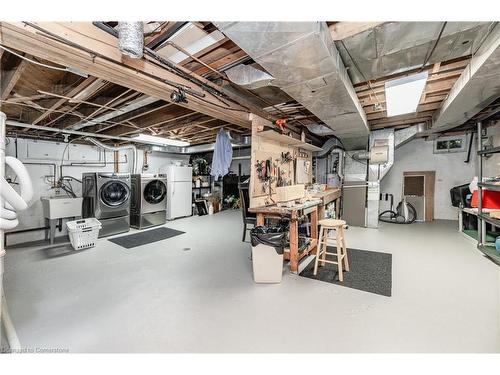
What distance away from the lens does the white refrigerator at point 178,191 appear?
693 cm

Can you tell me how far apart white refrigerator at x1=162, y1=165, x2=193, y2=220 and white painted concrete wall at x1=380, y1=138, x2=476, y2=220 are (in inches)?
259

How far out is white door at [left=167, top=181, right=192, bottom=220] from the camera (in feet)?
22.7

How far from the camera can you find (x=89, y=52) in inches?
64.8

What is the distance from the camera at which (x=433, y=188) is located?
6605mm

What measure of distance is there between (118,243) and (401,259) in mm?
5370

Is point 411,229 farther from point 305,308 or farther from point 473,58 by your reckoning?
point 305,308

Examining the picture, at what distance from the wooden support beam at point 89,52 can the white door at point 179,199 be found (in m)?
4.95

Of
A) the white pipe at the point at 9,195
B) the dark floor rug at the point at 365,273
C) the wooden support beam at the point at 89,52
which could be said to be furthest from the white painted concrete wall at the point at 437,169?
the white pipe at the point at 9,195

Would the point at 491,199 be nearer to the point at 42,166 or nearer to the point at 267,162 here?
the point at 267,162

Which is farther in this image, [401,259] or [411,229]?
[411,229]

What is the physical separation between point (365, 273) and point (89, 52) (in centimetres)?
385

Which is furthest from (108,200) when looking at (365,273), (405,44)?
(405,44)

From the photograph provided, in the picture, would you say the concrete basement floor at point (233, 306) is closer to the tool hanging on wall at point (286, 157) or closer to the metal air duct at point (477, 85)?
the tool hanging on wall at point (286, 157)
